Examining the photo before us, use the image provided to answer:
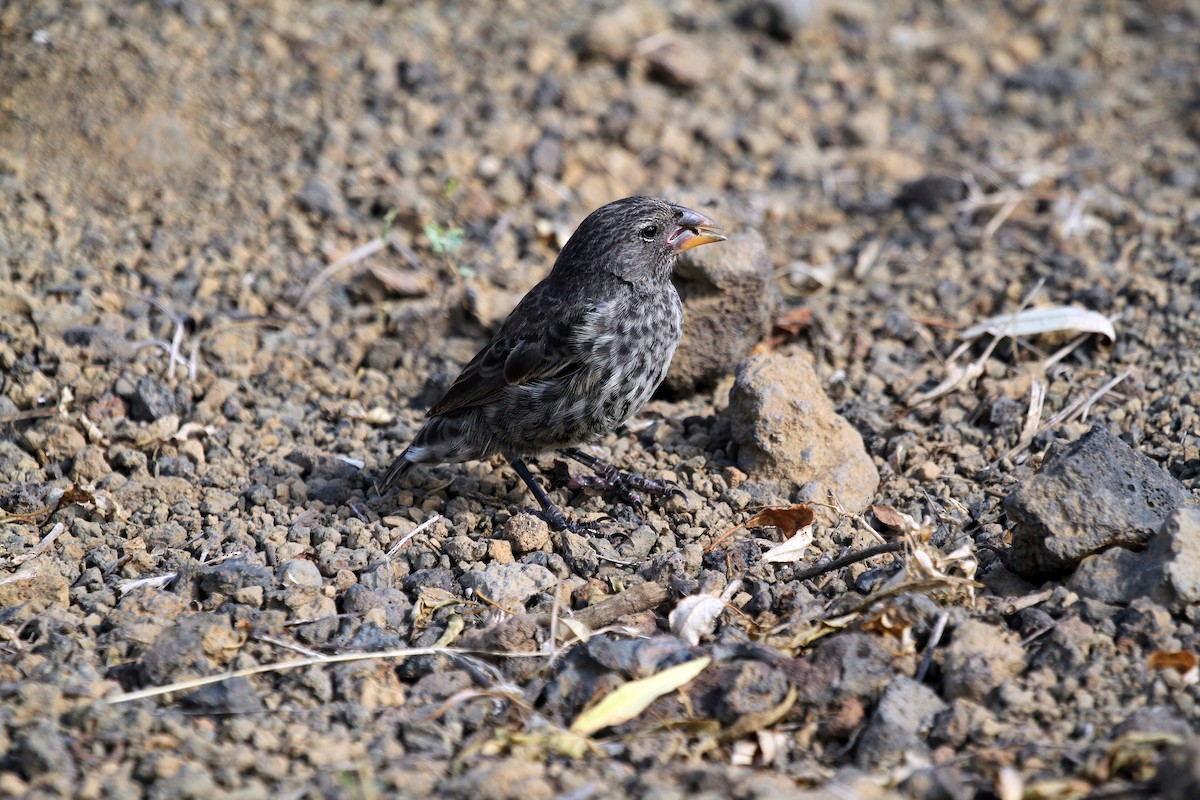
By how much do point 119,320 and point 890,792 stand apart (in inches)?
177

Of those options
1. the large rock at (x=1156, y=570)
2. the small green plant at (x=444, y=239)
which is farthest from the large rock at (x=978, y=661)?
the small green plant at (x=444, y=239)

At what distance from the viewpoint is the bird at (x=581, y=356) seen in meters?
4.88

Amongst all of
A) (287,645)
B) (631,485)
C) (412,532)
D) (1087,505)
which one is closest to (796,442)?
(631,485)

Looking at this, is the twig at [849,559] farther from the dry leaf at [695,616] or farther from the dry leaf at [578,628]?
the dry leaf at [578,628]

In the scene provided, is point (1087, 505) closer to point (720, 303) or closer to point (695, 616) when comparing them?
point (695, 616)

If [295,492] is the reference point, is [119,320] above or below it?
above

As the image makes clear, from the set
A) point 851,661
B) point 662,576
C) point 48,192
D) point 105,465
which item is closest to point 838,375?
point 662,576

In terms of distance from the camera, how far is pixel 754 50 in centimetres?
824

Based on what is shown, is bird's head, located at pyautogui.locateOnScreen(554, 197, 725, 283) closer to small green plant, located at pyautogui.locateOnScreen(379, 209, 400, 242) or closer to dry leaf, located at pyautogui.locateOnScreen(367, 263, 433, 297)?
dry leaf, located at pyautogui.locateOnScreen(367, 263, 433, 297)

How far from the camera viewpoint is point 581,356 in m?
4.86

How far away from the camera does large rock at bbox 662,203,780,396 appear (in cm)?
549

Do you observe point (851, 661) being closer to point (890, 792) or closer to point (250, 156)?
point (890, 792)

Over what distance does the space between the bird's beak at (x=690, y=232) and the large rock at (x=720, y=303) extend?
342mm

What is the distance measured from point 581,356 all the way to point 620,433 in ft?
2.60
